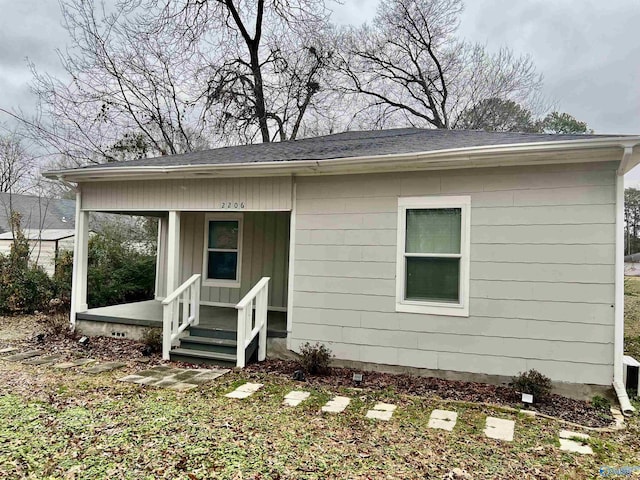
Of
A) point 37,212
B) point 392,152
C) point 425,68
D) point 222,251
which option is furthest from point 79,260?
point 425,68

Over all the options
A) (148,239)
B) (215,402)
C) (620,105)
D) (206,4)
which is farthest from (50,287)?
(620,105)

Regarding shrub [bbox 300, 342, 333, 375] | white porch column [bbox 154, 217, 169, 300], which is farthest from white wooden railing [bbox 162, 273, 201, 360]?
white porch column [bbox 154, 217, 169, 300]

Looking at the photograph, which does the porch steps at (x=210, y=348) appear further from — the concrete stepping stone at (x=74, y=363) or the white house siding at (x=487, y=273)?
the concrete stepping stone at (x=74, y=363)

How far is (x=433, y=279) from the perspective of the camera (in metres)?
5.08

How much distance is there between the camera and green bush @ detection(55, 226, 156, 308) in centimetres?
964

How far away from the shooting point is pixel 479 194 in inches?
193

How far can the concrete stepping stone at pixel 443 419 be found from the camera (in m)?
3.68

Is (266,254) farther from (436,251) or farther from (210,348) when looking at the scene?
(436,251)

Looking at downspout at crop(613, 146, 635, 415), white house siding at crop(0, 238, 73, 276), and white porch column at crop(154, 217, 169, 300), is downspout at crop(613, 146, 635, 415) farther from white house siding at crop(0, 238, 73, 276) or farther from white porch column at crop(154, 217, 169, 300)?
white house siding at crop(0, 238, 73, 276)

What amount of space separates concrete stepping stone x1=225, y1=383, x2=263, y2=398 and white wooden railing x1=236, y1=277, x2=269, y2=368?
0.76 m

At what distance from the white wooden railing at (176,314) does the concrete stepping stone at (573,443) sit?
4752 mm

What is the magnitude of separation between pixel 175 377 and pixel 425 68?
17329mm

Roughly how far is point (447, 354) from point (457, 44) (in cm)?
1646

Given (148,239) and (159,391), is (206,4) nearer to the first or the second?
(148,239)
